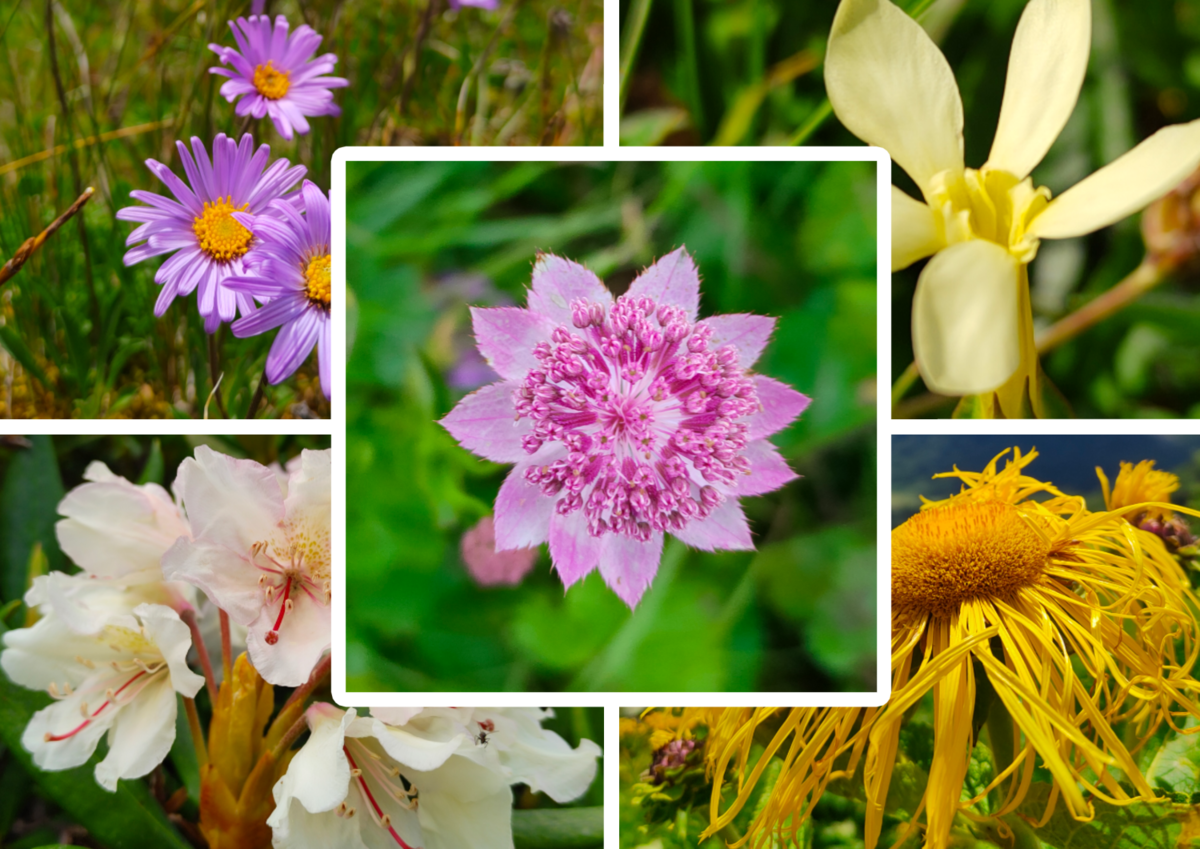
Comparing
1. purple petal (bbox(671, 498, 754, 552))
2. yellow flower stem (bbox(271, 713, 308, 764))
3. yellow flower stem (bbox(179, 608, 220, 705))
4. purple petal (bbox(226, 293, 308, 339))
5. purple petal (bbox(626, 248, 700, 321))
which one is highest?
purple petal (bbox(626, 248, 700, 321))

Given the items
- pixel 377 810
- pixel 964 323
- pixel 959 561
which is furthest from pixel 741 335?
pixel 377 810

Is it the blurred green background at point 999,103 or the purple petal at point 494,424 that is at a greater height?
the blurred green background at point 999,103

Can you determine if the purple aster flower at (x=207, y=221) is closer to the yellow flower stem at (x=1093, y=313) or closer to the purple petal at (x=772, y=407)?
the purple petal at (x=772, y=407)

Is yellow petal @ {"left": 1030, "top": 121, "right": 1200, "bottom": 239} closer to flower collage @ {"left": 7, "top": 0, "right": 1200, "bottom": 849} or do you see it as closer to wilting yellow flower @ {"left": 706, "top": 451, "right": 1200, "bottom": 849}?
flower collage @ {"left": 7, "top": 0, "right": 1200, "bottom": 849}

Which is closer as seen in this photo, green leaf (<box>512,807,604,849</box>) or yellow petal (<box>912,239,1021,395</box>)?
yellow petal (<box>912,239,1021,395</box>)

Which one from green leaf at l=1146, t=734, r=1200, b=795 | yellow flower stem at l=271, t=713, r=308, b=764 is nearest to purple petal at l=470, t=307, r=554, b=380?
yellow flower stem at l=271, t=713, r=308, b=764

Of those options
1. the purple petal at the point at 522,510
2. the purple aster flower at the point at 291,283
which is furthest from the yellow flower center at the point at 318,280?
the purple petal at the point at 522,510
